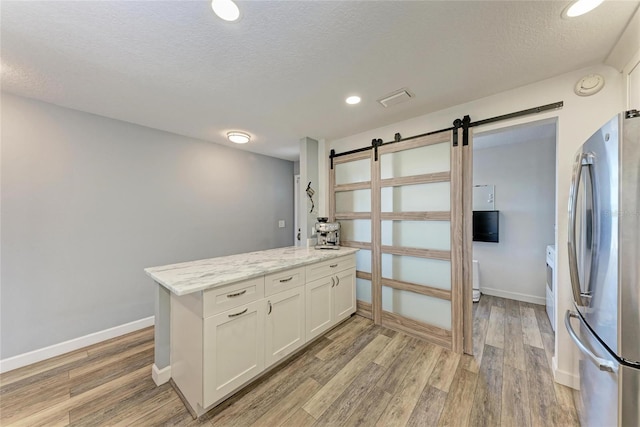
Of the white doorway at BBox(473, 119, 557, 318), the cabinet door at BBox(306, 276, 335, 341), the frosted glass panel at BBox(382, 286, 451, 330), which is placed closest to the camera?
the cabinet door at BBox(306, 276, 335, 341)

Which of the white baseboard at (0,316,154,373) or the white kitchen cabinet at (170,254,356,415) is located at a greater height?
the white kitchen cabinet at (170,254,356,415)

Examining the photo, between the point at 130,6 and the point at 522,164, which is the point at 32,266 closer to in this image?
the point at 130,6

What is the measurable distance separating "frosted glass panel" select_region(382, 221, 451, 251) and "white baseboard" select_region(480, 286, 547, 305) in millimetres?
2370

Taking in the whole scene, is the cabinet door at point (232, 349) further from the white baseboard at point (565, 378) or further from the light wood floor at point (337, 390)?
the white baseboard at point (565, 378)

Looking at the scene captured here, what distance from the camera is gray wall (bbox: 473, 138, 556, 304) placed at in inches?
136

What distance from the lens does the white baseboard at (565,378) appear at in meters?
1.76

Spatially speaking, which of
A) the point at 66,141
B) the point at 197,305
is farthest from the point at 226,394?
the point at 66,141

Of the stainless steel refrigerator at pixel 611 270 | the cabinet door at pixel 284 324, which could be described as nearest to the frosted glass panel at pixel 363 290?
the cabinet door at pixel 284 324

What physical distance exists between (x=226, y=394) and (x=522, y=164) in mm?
4834

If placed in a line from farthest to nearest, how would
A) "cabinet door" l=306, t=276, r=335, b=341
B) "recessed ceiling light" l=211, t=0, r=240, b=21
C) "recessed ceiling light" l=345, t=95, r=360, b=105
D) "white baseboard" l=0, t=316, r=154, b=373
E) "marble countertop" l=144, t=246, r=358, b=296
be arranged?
"cabinet door" l=306, t=276, r=335, b=341
"recessed ceiling light" l=345, t=95, r=360, b=105
"white baseboard" l=0, t=316, r=154, b=373
"marble countertop" l=144, t=246, r=358, b=296
"recessed ceiling light" l=211, t=0, r=240, b=21

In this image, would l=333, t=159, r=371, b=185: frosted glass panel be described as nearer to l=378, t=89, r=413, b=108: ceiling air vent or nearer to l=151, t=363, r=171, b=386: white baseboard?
l=378, t=89, r=413, b=108: ceiling air vent

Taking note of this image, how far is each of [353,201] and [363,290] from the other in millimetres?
1237

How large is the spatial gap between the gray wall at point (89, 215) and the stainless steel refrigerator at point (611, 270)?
386 cm

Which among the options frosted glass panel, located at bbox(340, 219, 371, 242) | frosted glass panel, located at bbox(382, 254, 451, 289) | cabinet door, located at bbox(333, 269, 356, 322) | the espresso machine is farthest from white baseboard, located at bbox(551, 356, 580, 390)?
the espresso machine
